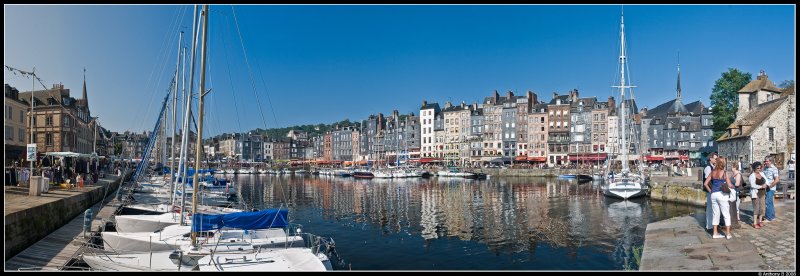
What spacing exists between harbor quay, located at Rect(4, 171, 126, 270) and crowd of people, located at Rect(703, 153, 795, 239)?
21.2 m

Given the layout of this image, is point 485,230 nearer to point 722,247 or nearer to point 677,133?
point 722,247

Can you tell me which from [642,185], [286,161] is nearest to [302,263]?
[642,185]

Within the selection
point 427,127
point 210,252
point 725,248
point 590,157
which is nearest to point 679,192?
point 725,248

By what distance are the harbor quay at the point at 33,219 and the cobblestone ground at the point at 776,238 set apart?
21307 mm

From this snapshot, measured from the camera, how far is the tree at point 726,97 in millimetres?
72250

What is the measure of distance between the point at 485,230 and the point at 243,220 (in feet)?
48.1

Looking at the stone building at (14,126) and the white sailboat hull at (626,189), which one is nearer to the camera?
the white sailboat hull at (626,189)

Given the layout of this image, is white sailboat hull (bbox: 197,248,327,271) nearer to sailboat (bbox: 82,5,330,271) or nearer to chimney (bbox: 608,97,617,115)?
sailboat (bbox: 82,5,330,271)

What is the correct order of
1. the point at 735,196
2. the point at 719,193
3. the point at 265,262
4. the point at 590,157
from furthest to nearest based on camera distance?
1. the point at 590,157
2. the point at 265,262
3. the point at 735,196
4. the point at 719,193

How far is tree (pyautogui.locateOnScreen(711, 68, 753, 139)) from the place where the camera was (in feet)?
237

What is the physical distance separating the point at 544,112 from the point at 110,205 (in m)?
109

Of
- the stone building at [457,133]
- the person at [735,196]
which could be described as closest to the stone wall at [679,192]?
the person at [735,196]

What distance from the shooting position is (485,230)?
28.3 m

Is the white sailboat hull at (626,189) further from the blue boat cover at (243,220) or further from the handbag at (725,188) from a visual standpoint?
the blue boat cover at (243,220)
